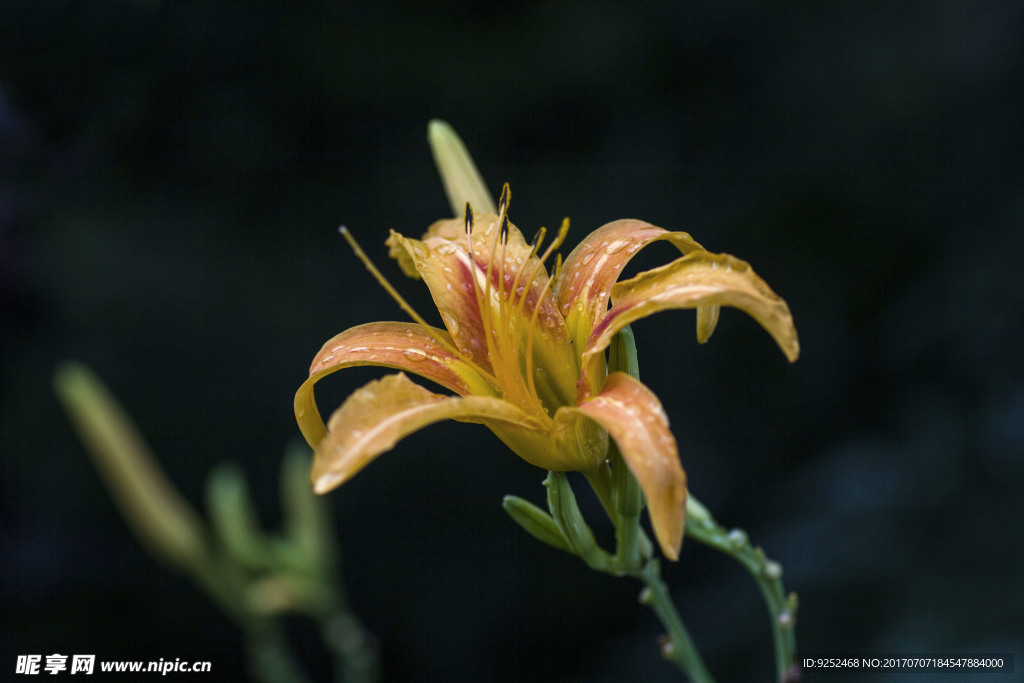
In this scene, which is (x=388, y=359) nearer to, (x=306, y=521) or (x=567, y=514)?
(x=567, y=514)

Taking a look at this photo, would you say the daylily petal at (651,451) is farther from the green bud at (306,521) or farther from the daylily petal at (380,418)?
the green bud at (306,521)

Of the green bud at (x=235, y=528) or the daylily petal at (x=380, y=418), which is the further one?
the green bud at (x=235, y=528)

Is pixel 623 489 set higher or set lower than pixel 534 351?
lower

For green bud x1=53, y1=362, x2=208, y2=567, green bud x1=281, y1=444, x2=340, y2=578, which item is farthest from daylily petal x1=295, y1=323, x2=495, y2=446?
green bud x1=53, y1=362, x2=208, y2=567

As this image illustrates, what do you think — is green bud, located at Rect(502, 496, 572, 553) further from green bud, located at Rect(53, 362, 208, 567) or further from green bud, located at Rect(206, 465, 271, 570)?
green bud, located at Rect(53, 362, 208, 567)

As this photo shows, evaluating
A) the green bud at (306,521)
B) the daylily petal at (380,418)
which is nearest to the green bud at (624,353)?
the daylily petal at (380,418)

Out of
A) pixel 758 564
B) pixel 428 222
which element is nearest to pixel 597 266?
pixel 758 564
